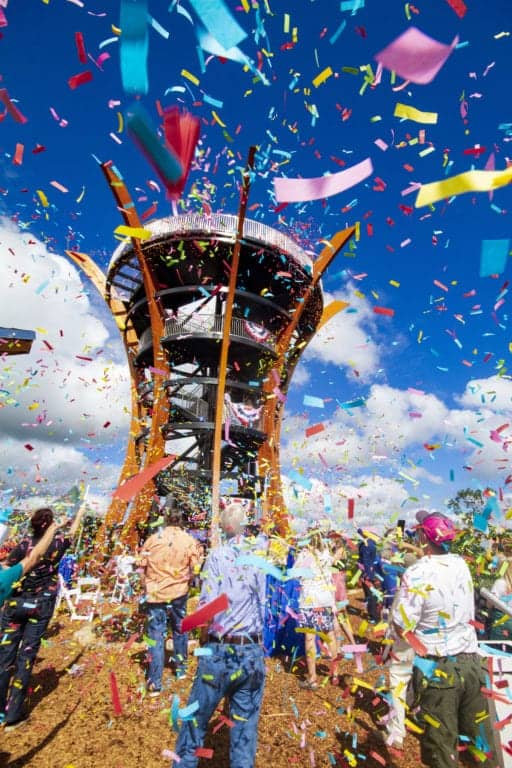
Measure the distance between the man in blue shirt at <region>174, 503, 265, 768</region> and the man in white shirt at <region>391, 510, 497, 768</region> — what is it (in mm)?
1206

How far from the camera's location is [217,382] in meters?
17.1

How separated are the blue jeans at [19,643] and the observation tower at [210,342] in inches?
429

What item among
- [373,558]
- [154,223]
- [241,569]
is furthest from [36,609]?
[154,223]

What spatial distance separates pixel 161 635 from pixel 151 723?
3.57 feet

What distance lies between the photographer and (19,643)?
15.2ft

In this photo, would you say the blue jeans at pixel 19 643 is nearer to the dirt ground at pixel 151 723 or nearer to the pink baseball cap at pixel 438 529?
the dirt ground at pixel 151 723

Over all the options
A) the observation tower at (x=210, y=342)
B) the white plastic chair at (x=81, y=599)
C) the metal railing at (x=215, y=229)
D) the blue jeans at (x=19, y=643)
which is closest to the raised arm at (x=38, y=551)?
the blue jeans at (x=19, y=643)

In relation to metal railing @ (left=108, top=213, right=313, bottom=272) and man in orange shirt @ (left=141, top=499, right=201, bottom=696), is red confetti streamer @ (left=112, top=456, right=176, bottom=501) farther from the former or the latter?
metal railing @ (left=108, top=213, right=313, bottom=272)

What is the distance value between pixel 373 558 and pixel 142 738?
8187 mm

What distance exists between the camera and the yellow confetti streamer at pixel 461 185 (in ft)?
6.28

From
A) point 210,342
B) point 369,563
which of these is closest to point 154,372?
point 210,342

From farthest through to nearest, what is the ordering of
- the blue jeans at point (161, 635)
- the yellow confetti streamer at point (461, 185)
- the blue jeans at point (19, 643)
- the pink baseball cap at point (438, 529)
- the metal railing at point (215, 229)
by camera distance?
the metal railing at point (215, 229) < the blue jeans at point (161, 635) < the blue jeans at point (19, 643) < the pink baseball cap at point (438, 529) < the yellow confetti streamer at point (461, 185)

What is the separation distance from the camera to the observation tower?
17.4 meters

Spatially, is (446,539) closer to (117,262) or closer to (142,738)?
Result: (142,738)
